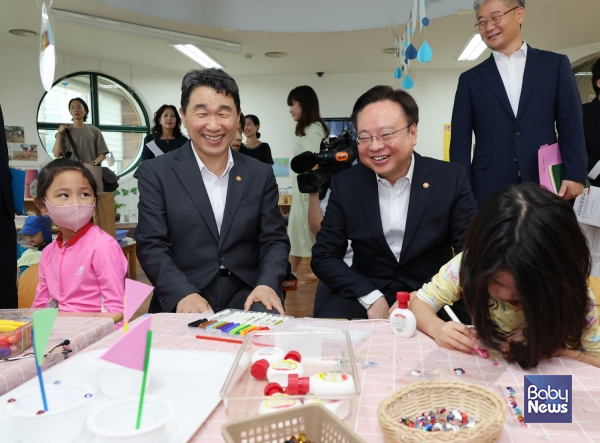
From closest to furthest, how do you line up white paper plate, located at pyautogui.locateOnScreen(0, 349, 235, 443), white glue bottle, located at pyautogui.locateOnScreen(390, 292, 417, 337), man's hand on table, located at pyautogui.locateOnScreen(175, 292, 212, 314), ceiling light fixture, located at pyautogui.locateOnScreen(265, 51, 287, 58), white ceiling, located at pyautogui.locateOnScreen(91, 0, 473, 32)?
A: white paper plate, located at pyautogui.locateOnScreen(0, 349, 235, 443), white glue bottle, located at pyautogui.locateOnScreen(390, 292, 417, 337), man's hand on table, located at pyautogui.locateOnScreen(175, 292, 212, 314), white ceiling, located at pyautogui.locateOnScreen(91, 0, 473, 32), ceiling light fixture, located at pyautogui.locateOnScreen(265, 51, 287, 58)

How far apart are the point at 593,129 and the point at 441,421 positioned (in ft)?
8.47

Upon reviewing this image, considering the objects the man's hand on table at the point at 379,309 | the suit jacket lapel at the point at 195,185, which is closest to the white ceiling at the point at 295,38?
A: the suit jacket lapel at the point at 195,185

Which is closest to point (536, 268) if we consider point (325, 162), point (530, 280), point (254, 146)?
point (530, 280)

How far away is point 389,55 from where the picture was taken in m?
7.26

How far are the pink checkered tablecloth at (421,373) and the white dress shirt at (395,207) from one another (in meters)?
0.61

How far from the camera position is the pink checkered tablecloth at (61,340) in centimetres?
87

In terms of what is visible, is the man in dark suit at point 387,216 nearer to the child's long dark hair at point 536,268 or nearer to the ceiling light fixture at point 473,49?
the child's long dark hair at point 536,268

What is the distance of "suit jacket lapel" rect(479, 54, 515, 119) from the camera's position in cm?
217

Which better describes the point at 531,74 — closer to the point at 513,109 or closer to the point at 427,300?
the point at 513,109

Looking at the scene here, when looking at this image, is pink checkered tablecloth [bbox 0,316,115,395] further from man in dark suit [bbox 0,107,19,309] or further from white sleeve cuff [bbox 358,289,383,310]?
man in dark suit [bbox 0,107,19,309]

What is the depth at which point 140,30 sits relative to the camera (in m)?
5.71

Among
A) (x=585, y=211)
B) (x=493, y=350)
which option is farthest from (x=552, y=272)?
(x=585, y=211)

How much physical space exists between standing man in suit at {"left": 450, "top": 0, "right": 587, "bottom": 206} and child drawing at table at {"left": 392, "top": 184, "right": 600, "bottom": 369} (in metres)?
1.23

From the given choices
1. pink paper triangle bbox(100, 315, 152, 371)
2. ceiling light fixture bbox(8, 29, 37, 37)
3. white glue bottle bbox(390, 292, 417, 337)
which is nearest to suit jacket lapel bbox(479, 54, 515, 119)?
white glue bottle bbox(390, 292, 417, 337)
